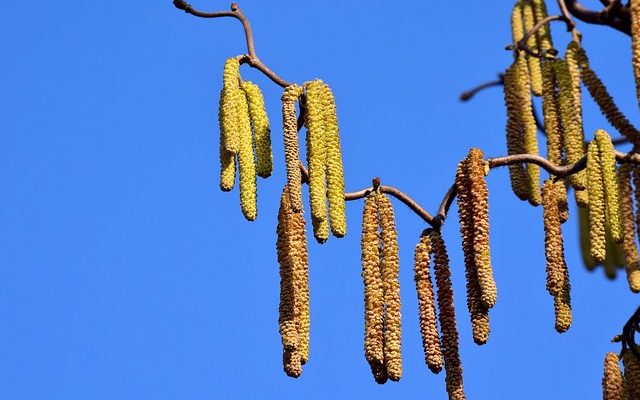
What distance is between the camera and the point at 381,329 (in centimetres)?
543

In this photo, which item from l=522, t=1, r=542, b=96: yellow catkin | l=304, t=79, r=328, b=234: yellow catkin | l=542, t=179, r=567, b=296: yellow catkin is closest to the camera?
l=304, t=79, r=328, b=234: yellow catkin

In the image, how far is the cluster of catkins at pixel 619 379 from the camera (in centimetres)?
600

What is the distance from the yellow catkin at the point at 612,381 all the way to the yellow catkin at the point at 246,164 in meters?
1.45

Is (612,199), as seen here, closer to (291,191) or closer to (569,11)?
(291,191)

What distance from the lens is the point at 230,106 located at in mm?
5789

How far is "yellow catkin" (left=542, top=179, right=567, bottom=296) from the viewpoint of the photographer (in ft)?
18.5

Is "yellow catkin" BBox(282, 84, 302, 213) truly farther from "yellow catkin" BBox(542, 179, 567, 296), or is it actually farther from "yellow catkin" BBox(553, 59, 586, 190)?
"yellow catkin" BBox(553, 59, 586, 190)

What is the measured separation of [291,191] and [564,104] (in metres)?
1.71

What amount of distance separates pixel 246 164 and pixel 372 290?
24.0 inches

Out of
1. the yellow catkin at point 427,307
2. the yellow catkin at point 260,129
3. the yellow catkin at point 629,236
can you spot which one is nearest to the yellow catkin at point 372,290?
the yellow catkin at point 427,307

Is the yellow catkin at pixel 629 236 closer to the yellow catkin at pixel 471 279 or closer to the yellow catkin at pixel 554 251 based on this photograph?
the yellow catkin at pixel 554 251

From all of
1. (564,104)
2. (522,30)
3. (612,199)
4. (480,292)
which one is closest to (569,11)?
(522,30)

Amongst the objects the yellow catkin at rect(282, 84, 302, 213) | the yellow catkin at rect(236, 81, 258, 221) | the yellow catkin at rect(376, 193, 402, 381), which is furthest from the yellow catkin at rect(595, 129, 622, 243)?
the yellow catkin at rect(236, 81, 258, 221)

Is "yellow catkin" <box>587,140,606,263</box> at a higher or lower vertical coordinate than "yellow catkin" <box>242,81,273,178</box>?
lower
